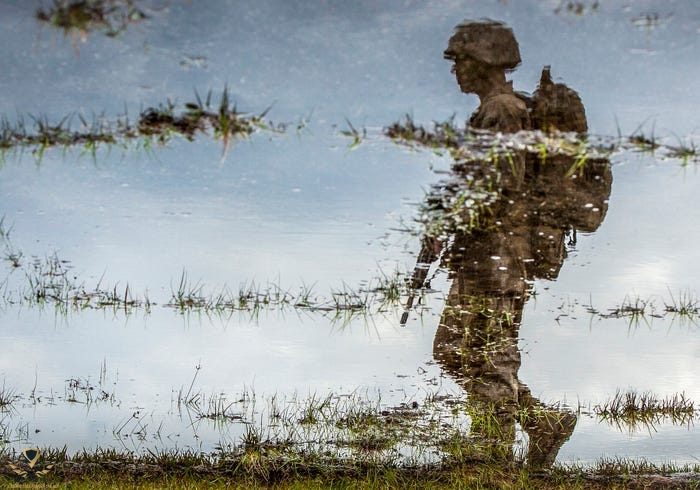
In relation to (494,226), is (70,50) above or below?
above

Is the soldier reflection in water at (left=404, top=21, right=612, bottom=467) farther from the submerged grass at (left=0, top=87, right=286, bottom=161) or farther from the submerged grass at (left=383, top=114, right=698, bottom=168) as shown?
the submerged grass at (left=0, top=87, right=286, bottom=161)

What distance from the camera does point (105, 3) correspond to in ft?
8.77

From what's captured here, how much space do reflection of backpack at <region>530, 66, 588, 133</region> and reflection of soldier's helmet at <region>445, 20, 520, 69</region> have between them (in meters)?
0.16

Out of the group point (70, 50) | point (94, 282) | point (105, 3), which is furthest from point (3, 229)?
point (105, 3)

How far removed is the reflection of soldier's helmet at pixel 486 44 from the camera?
290 cm

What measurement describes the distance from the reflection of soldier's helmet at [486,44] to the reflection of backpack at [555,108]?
0.16m

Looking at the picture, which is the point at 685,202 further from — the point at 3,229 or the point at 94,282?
the point at 3,229

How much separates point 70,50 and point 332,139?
3.60ft

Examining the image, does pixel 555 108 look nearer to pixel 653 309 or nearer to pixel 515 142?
pixel 515 142

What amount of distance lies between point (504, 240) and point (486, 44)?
94cm

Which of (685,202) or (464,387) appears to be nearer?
(685,202)

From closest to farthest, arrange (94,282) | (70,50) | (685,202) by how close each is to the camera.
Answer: (70,50)
(685,202)
(94,282)

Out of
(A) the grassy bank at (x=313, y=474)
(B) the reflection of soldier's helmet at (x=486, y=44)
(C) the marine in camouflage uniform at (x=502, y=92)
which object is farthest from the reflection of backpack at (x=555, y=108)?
(A) the grassy bank at (x=313, y=474)

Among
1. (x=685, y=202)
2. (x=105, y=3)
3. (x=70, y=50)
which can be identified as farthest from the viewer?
(x=685, y=202)
